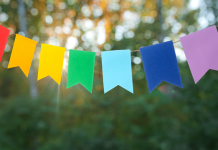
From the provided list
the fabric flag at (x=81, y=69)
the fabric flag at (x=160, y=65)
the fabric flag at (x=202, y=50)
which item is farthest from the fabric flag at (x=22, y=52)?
the fabric flag at (x=202, y=50)

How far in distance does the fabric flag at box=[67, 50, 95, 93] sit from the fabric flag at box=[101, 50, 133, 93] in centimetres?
11

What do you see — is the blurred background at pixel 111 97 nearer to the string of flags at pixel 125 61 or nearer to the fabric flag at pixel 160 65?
the string of flags at pixel 125 61

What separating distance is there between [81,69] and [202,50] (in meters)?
0.84

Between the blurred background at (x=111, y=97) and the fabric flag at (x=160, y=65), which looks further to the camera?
the blurred background at (x=111, y=97)

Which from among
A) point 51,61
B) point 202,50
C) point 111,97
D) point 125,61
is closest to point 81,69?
point 51,61

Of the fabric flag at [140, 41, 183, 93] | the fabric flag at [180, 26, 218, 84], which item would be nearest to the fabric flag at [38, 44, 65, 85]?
the fabric flag at [140, 41, 183, 93]

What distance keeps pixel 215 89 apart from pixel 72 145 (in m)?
2.86

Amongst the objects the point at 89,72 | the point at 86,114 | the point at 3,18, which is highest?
the point at 3,18

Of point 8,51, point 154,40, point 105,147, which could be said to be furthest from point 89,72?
point 8,51

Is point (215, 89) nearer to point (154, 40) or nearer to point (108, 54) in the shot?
point (154, 40)

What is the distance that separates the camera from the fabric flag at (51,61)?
1143 mm

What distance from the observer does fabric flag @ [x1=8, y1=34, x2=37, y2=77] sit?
1096mm

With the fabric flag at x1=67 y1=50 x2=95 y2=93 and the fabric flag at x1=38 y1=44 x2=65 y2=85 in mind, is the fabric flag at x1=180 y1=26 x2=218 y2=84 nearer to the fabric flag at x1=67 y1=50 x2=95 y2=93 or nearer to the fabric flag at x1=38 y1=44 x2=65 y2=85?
the fabric flag at x1=67 y1=50 x2=95 y2=93

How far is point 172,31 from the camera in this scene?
467 centimetres
